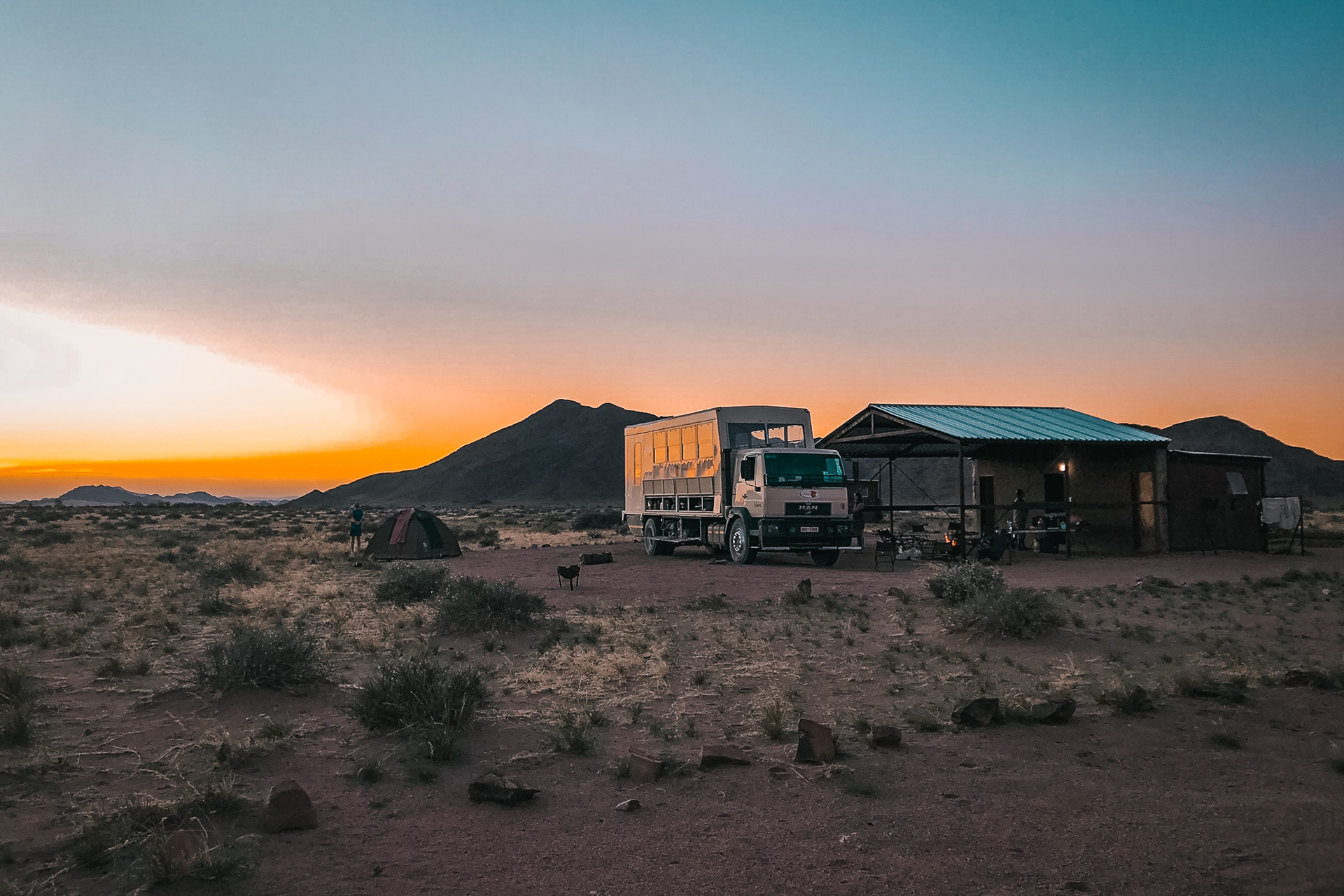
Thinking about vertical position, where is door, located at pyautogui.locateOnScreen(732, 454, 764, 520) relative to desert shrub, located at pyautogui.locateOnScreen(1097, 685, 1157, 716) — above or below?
above

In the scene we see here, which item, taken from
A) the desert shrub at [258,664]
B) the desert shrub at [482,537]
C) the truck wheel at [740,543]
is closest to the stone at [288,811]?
the desert shrub at [258,664]

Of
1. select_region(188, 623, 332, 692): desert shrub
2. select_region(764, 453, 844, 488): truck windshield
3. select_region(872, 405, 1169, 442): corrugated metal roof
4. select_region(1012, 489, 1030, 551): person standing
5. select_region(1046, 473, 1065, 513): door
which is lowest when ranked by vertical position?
select_region(188, 623, 332, 692): desert shrub

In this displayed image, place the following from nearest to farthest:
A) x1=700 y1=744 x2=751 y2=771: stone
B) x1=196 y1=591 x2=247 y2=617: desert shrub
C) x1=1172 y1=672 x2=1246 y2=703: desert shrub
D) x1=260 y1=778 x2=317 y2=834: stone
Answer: x1=260 y1=778 x2=317 y2=834: stone < x1=700 y1=744 x2=751 y2=771: stone < x1=1172 y1=672 x2=1246 y2=703: desert shrub < x1=196 y1=591 x2=247 y2=617: desert shrub

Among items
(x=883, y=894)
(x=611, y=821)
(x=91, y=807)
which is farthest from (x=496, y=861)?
(x=91, y=807)

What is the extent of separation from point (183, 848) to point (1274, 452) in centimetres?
14137

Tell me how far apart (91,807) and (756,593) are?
12230 mm

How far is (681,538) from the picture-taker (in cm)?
2481

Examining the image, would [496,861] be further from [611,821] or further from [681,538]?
[681,538]

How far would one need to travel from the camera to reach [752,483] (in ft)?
69.0

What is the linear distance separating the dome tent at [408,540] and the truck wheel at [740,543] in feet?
30.0

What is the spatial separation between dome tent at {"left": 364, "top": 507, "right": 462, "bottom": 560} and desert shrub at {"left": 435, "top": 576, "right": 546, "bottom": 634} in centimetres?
1298

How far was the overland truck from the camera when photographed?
68.3 feet

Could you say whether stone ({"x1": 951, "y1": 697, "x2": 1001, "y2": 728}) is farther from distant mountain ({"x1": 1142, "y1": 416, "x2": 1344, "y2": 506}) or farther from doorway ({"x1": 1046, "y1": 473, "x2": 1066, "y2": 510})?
distant mountain ({"x1": 1142, "y1": 416, "x2": 1344, "y2": 506})

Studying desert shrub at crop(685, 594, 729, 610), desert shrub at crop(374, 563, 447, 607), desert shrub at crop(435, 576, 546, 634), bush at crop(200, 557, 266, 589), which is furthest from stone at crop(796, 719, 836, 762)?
bush at crop(200, 557, 266, 589)
